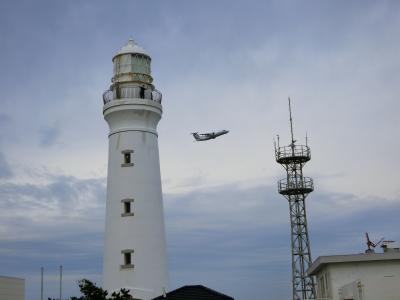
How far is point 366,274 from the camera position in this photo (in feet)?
96.4

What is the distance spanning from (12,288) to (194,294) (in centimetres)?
1291

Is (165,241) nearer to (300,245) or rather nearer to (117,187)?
(117,187)

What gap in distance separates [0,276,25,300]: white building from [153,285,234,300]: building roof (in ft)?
38.1

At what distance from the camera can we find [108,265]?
3547cm

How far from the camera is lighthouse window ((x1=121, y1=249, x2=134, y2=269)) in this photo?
34.8 metres

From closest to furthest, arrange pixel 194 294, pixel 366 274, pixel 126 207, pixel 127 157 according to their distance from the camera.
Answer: pixel 366 274
pixel 194 294
pixel 126 207
pixel 127 157

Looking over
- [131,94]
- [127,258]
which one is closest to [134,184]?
[127,258]

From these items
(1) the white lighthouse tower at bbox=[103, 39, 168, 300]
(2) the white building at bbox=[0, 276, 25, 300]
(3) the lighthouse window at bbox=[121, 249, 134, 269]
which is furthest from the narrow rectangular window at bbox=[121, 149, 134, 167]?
(2) the white building at bbox=[0, 276, 25, 300]

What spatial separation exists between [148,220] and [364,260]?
12.0 metres

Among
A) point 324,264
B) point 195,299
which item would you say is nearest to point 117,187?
point 195,299

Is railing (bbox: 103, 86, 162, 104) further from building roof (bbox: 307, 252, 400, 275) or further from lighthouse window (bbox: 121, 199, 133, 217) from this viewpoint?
building roof (bbox: 307, 252, 400, 275)

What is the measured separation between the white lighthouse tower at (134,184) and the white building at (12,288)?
250 inches

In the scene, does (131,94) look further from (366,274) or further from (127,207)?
(366,274)

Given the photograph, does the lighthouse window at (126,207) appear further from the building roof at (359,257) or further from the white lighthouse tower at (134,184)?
the building roof at (359,257)
